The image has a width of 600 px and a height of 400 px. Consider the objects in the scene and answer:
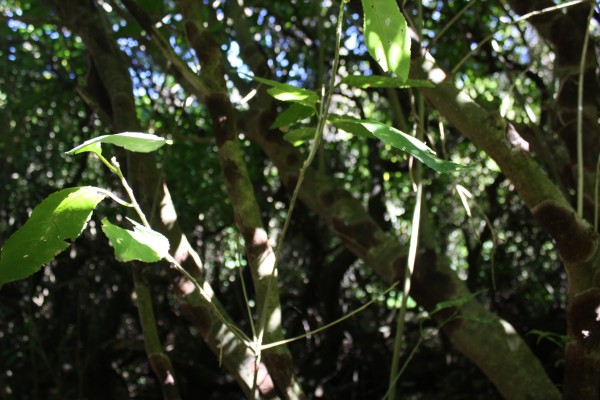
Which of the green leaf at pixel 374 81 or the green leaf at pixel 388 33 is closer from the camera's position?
the green leaf at pixel 388 33

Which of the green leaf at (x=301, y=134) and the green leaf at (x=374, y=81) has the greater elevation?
the green leaf at (x=374, y=81)

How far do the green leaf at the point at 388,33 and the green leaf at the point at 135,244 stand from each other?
0.99 ft

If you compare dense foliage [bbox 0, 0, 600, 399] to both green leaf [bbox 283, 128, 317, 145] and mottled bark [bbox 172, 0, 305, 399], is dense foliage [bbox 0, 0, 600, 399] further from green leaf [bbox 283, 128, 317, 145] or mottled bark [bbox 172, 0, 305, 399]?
green leaf [bbox 283, 128, 317, 145]

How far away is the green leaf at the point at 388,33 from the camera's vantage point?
0.70m

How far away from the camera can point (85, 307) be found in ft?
11.9

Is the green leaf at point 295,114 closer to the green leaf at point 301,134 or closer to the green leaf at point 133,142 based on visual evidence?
the green leaf at point 301,134

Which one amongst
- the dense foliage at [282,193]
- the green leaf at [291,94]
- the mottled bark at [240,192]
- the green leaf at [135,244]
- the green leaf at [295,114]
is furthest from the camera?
the dense foliage at [282,193]

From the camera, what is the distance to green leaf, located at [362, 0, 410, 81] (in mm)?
700

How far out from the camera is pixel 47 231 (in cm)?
78

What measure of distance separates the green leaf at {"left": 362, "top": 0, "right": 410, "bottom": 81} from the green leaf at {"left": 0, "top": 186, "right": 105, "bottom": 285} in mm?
346

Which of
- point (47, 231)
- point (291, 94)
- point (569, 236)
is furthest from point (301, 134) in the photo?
point (569, 236)

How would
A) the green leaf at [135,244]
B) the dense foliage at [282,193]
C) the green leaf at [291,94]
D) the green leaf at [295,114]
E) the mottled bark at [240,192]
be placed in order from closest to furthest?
the green leaf at [135,244], the green leaf at [291,94], the green leaf at [295,114], the mottled bark at [240,192], the dense foliage at [282,193]

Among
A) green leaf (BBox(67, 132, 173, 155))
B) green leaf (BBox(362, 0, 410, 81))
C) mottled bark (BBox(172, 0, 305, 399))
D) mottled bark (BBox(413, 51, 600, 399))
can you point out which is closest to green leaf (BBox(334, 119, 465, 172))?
green leaf (BBox(362, 0, 410, 81))

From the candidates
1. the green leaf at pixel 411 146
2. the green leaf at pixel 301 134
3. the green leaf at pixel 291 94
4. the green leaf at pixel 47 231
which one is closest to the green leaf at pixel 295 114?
the green leaf at pixel 301 134
